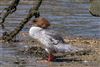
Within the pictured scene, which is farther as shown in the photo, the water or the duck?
the water

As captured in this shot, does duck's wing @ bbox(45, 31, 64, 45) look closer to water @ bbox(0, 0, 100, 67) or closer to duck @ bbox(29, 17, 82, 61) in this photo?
duck @ bbox(29, 17, 82, 61)

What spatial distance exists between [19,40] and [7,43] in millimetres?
631

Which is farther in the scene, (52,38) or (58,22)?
(58,22)

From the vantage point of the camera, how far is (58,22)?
1747 cm

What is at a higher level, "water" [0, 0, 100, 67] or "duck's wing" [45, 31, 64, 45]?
"duck's wing" [45, 31, 64, 45]

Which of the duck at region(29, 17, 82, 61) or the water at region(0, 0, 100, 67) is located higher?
the duck at region(29, 17, 82, 61)

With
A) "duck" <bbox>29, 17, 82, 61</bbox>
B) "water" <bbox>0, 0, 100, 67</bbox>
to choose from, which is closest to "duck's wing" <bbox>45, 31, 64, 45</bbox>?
"duck" <bbox>29, 17, 82, 61</bbox>

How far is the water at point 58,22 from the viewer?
11.4 metres

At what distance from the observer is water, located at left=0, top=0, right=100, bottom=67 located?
11402 mm

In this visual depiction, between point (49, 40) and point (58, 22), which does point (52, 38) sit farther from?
point (58, 22)

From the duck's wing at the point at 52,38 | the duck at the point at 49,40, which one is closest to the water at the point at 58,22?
the duck at the point at 49,40

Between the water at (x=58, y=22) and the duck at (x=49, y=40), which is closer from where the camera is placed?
the duck at (x=49, y=40)

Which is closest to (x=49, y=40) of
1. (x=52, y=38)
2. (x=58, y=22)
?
(x=52, y=38)

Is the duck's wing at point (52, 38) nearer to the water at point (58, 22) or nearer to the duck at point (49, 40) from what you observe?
the duck at point (49, 40)
